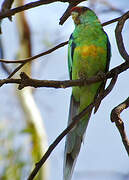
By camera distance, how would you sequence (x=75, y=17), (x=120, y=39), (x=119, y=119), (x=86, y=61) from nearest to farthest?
(x=119, y=119) → (x=120, y=39) → (x=86, y=61) → (x=75, y=17)

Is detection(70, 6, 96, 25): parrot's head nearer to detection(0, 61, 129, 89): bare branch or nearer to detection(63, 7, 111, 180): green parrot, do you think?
detection(63, 7, 111, 180): green parrot

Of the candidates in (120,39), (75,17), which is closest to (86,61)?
(75,17)

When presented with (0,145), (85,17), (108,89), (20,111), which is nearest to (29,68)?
(20,111)

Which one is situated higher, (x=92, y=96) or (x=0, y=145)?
(x=0, y=145)

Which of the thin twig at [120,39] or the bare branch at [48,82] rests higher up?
the thin twig at [120,39]

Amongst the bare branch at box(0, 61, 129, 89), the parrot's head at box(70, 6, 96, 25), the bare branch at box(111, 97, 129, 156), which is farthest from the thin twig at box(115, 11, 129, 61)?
the parrot's head at box(70, 6, 96, 25)

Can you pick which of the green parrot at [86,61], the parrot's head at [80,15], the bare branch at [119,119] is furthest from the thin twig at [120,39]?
the parrot's head at [80,15]

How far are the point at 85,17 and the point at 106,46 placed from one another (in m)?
0.34

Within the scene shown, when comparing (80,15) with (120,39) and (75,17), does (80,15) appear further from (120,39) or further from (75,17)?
(120,39)

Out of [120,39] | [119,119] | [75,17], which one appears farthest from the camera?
[75,17]

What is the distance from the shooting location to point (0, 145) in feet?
15.4

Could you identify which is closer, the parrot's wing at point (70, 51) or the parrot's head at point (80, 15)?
the parrot's wing at point (70, 51)

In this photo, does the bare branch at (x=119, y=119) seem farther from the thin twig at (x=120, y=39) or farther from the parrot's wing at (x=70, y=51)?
the parrot's wing at (x=70, y=51)

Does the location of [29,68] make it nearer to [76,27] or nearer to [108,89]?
[76,27]
